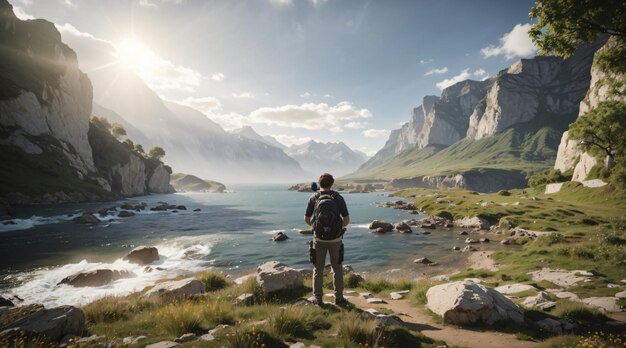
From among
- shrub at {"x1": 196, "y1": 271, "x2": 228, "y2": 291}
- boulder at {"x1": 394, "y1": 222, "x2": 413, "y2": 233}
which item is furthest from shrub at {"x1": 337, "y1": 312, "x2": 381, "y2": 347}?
boulder at {"x1": 394, "y1": 222, "x2": 413, "y2": 233}

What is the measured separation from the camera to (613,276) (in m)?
15.8

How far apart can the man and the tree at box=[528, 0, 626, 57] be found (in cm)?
1205

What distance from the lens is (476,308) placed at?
30.6 ft

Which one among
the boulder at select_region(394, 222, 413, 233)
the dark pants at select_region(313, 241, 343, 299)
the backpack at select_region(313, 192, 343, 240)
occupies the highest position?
the backpack at select_region(313, 192, 343, 240)

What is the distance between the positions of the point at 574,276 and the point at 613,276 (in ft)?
5.95

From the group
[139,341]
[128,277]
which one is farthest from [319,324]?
[128,277]

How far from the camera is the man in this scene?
962cm

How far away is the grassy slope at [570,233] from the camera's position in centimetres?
1834

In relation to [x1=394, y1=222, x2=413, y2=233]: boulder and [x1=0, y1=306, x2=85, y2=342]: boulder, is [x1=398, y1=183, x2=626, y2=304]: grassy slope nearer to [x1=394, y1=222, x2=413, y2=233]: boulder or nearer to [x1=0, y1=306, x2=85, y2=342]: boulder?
[x1=394, y1=222, x2=413, y2=233]: boulder

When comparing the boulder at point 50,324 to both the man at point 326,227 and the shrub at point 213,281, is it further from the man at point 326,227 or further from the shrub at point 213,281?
the shrub at point 213,281

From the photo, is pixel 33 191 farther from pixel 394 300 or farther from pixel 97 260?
pixel 394 300

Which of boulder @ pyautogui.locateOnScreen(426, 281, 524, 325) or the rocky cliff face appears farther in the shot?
the rocky cliff face

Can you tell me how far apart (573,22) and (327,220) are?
13.3 m

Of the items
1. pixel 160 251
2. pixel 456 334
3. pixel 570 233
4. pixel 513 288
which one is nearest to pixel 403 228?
pixel 570 233
